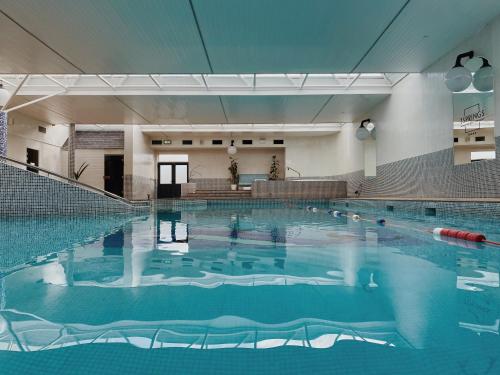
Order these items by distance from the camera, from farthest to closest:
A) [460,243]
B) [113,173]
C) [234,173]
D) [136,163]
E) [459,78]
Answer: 1. [234,173]
2. [113,173]
3. [136,163]
4. [459,78]
5. [460,243]

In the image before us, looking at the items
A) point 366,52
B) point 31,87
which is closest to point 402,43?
point 366,52

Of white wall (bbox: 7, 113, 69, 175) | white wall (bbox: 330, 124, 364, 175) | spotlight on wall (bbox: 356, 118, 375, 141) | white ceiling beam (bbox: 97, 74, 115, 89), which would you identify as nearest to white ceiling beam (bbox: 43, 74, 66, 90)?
white ceiling beam (bbox: 97, 74, 115, 89)

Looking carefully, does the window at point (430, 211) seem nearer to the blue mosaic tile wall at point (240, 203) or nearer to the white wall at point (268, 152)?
the blue mosaic tile wall at point (240, 203)

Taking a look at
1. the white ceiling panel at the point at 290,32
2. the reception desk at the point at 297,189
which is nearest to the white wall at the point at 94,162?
the reception desk at the point at 297,189

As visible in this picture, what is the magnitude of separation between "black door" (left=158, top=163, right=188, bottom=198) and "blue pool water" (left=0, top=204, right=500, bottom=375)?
15879mm

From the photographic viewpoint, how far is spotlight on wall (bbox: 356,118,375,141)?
10594 mm

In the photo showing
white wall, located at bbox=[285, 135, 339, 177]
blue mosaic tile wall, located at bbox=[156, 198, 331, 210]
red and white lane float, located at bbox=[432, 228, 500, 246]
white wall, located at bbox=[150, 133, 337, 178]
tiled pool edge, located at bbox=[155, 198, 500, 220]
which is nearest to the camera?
red and white lane float, located at bbox=[432, 228, 500, 246]

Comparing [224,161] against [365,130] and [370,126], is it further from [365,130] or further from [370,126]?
[365,130]

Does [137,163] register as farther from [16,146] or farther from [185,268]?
[185,268]

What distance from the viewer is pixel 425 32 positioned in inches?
234

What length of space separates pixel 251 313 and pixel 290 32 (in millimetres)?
5683

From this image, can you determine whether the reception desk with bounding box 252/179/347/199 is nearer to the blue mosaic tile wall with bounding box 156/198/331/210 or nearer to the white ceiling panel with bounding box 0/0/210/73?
the blue mosaic tile wall with bounding box 156/198/331/210

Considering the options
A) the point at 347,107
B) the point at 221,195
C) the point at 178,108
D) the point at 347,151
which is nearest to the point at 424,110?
the point at 347,107

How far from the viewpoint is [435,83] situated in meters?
7.36
